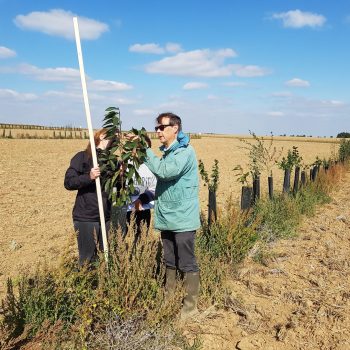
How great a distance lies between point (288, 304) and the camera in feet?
12.9

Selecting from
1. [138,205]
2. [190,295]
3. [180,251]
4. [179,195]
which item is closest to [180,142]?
[179,195]

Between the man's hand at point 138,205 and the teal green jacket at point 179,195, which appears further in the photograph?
the man's hand at point 138,205

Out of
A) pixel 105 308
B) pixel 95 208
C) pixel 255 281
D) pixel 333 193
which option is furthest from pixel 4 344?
pixel 333 193

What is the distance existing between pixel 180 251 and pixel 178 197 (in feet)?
1.72

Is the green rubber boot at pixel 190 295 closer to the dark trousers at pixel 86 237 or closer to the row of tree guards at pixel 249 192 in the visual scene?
the dark trousers at pixel 86 237

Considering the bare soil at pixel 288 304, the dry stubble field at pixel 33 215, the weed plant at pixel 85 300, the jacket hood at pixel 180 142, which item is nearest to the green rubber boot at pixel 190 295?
the bare soil at pixel 288 304

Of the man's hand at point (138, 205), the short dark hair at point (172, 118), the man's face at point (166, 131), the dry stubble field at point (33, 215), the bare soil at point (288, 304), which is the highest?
the short dark hair at point (172, 118)

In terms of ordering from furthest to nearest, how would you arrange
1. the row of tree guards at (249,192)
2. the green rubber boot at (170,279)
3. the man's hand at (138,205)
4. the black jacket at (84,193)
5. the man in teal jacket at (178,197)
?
1. the row of tree guards at (249,192)
2. the man's hand at (138,205)
3. the green rubber boot at (170,279)
4. the black jacket at (84,193)
5. the man in teal jacket at (178,197)

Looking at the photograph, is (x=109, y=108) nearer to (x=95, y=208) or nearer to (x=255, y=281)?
(x=95, y=208)

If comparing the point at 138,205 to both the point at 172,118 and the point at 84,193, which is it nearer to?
the point at 84,193

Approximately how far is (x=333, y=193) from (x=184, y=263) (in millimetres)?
8426

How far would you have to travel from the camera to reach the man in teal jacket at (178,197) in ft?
10.6

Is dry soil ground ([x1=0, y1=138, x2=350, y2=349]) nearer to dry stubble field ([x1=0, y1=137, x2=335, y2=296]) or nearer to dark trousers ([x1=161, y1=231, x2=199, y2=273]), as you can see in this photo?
dry stubble field ([x1=0, y1=137, x2=335, y2=296])

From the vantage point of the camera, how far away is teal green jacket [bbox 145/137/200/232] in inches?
131
